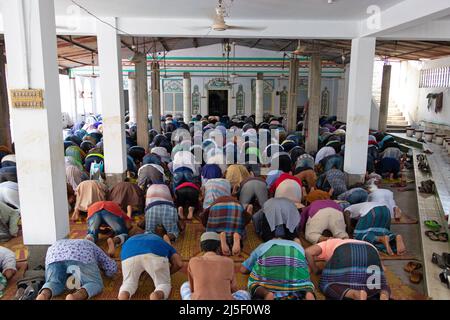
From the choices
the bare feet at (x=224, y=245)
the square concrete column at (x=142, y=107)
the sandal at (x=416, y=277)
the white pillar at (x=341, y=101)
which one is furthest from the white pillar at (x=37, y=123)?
the white pillar at (x=341, y=101)

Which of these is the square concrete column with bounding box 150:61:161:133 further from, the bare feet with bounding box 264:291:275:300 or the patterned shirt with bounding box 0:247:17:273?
the bare feet with bounding box 264:291:275:300

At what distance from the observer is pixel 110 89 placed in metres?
8.29

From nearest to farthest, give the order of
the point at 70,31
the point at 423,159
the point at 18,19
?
1. the point at 18,19
2. the point at 70,31
3. the point at 423,159

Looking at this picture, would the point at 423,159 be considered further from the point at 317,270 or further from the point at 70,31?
the point at 70,31

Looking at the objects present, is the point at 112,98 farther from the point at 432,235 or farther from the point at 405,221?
the point at 432,235

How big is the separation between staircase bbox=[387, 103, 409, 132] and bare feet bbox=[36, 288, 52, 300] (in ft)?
56.2

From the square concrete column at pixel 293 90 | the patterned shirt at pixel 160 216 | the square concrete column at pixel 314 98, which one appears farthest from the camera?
the square concrete column at pixel 293 90

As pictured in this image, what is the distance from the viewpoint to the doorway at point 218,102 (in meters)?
22.7

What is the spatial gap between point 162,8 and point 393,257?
555 centimetres

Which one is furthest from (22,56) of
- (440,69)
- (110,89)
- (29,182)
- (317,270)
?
(440,69)

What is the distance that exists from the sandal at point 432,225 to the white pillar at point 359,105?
8.65 feet

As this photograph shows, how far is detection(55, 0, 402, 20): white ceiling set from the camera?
21.9ft

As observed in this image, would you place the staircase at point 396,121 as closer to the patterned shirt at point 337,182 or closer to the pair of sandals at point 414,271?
the patterned shirt at point 337,182

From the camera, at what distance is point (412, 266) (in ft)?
16.5
